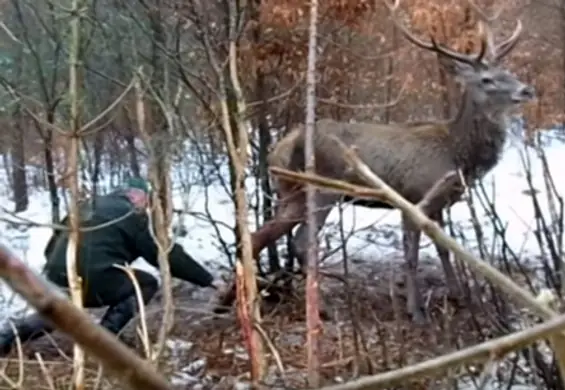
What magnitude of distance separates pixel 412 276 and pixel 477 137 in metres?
1.08

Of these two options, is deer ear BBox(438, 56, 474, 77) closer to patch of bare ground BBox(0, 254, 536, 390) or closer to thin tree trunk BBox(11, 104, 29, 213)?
patch of bare ground BBox(0, 254, 536, 390)

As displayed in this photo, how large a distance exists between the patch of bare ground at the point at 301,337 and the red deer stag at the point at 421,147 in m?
0.46

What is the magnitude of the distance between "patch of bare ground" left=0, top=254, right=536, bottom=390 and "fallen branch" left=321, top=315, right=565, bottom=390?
379 cm

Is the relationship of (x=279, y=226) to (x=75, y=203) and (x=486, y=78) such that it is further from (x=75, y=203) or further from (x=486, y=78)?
(x=75, y=203)

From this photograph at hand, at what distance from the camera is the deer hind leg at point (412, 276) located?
8.11 metres

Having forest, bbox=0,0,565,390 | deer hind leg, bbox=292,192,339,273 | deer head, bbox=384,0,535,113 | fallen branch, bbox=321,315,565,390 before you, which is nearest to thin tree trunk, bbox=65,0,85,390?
forest, bbox=0,0,565,390

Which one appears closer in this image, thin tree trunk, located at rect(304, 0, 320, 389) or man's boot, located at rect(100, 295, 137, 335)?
thin tree trunk, located at rect(304, 0, 320, 389)

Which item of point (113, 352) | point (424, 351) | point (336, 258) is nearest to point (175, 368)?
point (424, 351)

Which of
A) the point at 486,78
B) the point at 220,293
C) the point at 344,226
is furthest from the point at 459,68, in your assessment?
the point at 344,226

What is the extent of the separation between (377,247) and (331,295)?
7.57 feet

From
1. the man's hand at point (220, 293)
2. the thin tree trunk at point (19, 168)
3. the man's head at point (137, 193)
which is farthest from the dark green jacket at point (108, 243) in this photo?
the thin tree trunk at point (19, 168)

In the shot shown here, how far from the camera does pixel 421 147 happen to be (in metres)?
8.66

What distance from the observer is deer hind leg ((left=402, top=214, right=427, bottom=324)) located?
26.6 ft

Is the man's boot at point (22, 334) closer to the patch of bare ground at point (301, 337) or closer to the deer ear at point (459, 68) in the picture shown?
the patch of bare ground at point (301, 337)
